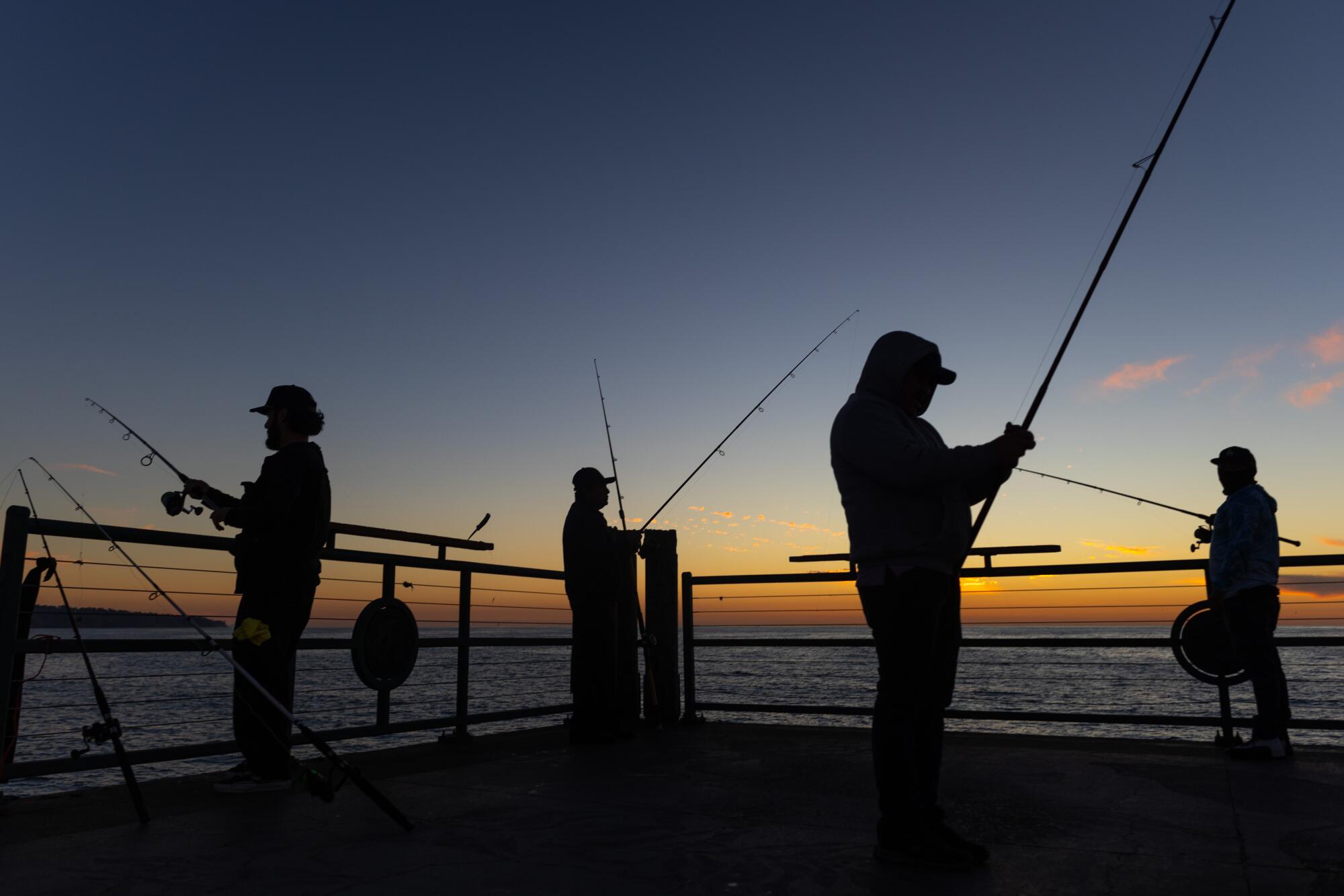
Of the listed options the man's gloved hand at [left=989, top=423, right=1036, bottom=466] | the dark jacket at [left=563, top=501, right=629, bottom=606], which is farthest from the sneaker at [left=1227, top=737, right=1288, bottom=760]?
the dark jacket at [left=563, top=501, right=629, bottom=606]

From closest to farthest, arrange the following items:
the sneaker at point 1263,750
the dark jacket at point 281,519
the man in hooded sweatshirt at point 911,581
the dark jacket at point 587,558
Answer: the man in hooded sweatshirt at point 911,581
the dark jacket at point 281,519
the sneaker at point 1263,750
the dark jacket at point 587,558

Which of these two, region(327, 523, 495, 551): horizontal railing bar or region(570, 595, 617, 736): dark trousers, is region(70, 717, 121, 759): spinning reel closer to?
region(327, 523, 495, 551): horizontal railing bar

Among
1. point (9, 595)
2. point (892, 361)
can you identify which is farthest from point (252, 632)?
point (892, 361)

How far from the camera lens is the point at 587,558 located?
5.37 meters

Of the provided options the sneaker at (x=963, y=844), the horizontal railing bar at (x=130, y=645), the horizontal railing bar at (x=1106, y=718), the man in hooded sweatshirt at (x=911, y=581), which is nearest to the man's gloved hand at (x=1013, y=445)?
the man in hooded sweatshirt at (x=911, y=581)

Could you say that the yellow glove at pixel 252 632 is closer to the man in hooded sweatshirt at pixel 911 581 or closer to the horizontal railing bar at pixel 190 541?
the horizontal railing bar at pixel 190 541

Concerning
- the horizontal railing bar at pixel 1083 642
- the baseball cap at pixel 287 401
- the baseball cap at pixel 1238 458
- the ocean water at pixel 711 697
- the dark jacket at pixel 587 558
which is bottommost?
the ocean water at pixel 711 697

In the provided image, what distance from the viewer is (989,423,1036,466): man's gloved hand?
2521mm

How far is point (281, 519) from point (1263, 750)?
4751mm

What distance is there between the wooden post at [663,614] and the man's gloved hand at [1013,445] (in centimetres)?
374

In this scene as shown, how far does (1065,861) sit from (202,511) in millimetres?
3563

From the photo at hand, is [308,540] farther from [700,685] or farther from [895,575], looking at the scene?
[700,685]

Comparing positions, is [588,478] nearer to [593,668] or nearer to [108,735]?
[593,668]

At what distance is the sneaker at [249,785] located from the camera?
3.50 metres
